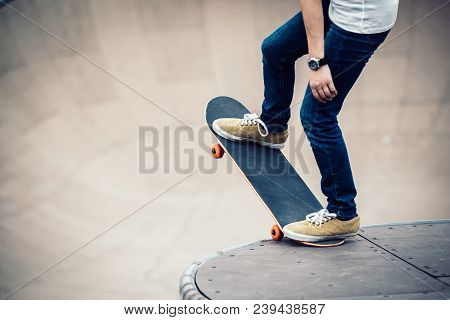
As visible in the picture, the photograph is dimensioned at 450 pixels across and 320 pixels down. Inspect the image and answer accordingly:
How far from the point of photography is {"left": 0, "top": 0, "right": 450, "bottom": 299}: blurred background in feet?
17.3

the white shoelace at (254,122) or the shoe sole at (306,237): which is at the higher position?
the white shoelace at (254,122)

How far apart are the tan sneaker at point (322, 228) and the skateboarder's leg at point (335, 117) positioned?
4 centimetres

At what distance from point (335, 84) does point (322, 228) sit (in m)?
0.73

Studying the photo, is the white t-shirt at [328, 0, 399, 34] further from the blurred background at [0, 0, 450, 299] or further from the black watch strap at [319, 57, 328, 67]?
the blurred background at [0, 0, 450, 299]

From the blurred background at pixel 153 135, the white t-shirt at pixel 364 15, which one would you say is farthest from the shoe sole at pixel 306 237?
the blurred background at pixel 153 135

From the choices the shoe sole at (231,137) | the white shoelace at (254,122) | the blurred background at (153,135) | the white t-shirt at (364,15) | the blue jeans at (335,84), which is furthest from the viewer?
the blurred background at (153,135)

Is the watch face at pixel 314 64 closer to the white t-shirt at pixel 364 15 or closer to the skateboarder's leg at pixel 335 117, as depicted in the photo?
the skateboarder's leg at pixel 335 117

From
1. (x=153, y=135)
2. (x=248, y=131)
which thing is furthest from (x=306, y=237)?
(x=153, y=135)

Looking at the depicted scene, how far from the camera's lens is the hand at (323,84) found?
2.41 meters

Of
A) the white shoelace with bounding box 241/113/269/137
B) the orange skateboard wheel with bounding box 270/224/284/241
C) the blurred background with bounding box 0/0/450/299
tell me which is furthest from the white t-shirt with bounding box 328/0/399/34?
the blurred background with bounding box 0/0/450/299

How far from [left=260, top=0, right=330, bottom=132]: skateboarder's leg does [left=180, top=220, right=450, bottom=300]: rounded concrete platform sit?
70 centimetres

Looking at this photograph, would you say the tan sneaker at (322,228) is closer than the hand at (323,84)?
No

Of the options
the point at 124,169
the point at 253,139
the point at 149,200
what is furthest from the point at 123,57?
the point at 253,139

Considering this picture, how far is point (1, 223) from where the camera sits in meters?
5.48
